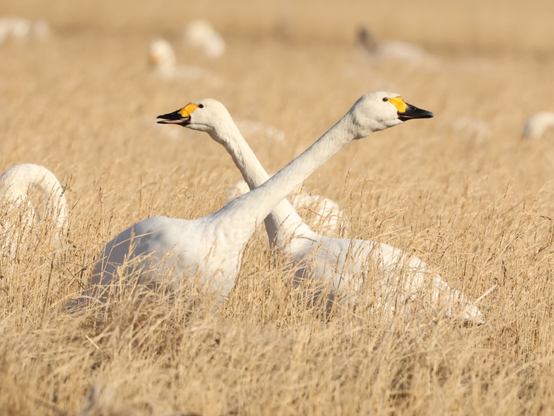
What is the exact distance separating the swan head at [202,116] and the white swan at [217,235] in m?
0.57

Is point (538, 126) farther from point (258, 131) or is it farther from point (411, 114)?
point (411, 114)

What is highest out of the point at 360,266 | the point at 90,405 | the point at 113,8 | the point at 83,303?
the point at 113,8

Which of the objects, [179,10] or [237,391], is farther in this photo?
[179,10]

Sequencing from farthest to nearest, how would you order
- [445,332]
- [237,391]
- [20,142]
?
[20,142], [445,332], [237,391]

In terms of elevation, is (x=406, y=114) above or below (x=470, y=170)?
below

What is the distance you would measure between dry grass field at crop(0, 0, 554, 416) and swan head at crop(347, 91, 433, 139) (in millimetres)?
740

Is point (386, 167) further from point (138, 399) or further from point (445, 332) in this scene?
point (138, 399)

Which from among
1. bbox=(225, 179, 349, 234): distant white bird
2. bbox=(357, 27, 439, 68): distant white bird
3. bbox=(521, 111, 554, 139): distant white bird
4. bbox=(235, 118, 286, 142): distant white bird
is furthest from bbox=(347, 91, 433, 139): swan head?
bbox=(357, 27, 439, 68): distant white bird

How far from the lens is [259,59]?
16.9 metres

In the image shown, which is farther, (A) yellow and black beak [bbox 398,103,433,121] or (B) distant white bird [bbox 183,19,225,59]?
(B) distant white bird [bbox 183,19,225,59]

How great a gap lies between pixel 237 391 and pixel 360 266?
122 cm

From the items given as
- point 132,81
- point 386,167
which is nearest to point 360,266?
point 386,167

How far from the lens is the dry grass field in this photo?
2.97 metres

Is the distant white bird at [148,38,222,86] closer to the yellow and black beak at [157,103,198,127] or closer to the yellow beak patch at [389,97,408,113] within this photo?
the yellow and black beak at [157,103,198,127]
